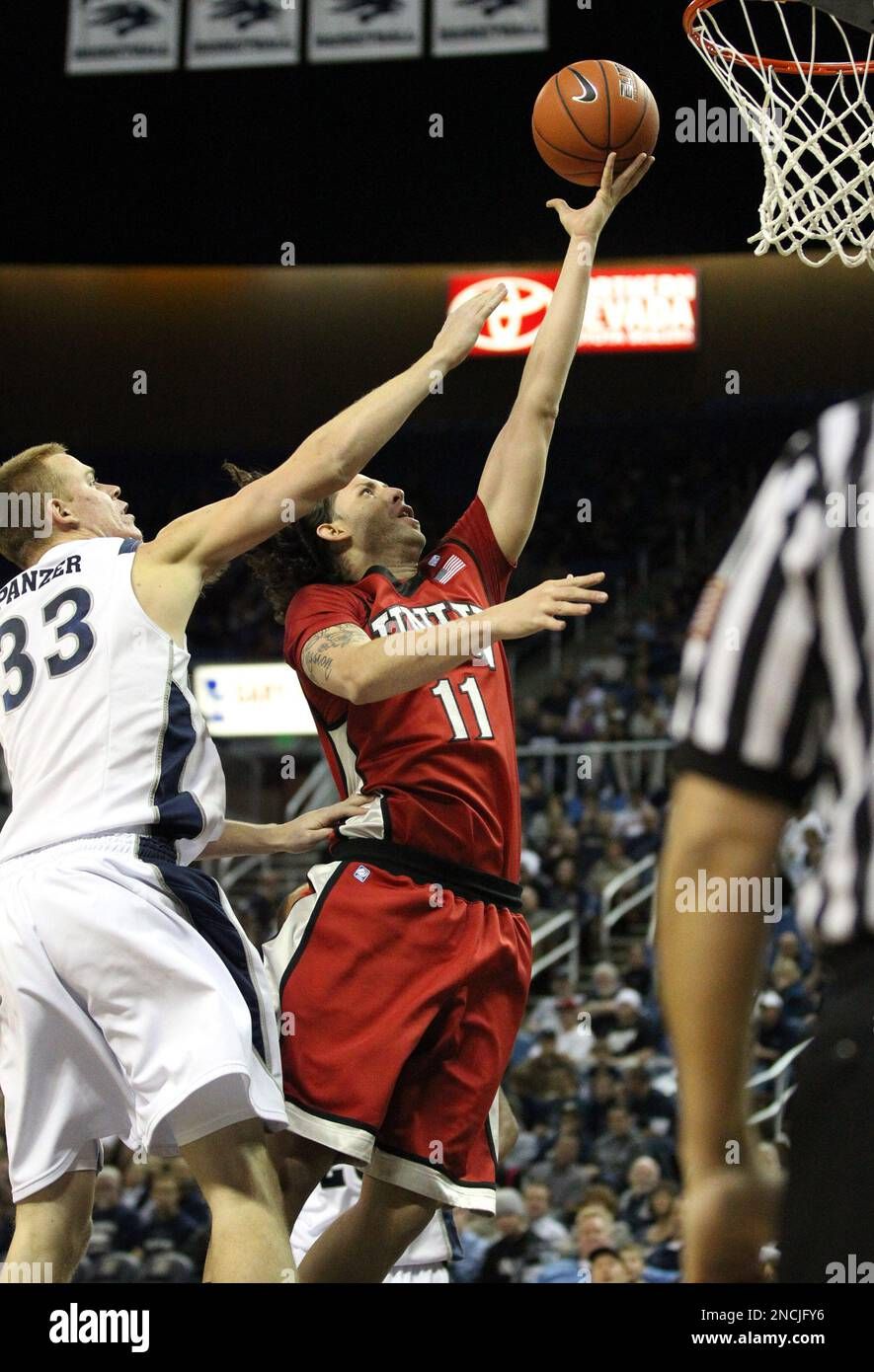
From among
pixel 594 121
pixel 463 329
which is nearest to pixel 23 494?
pixel 463 329

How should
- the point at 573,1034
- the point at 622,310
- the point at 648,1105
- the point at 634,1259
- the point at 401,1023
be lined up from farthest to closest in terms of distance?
the point at 622,310 < the point at 573,1034 < the point at 648,1105 < the point at 634,1259 < the point at 401,1023

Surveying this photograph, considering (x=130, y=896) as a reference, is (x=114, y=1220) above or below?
below

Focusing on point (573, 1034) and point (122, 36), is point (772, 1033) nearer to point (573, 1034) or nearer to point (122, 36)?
point (573, 1034)

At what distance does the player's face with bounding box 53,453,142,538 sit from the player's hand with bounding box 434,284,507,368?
855 millimetres

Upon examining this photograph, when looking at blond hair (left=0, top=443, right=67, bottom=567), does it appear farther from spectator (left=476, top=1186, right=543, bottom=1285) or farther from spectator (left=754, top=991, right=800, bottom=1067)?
spectator (left=754, top=991, right=800, bottom=1067)

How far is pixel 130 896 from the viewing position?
3.26 meters

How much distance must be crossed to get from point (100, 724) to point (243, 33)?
942 centimetres

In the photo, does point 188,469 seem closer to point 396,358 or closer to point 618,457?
point 396,358

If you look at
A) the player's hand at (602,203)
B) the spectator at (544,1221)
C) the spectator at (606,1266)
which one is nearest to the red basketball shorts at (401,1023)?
the player's hand at (602,203)

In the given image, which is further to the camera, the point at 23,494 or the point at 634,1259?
the point at 634,1259

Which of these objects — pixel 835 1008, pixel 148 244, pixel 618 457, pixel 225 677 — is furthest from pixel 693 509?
pixel 835 1008

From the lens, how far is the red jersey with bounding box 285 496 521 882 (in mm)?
3846

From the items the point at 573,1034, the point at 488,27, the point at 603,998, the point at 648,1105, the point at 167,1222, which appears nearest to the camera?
the point at 167,1222
